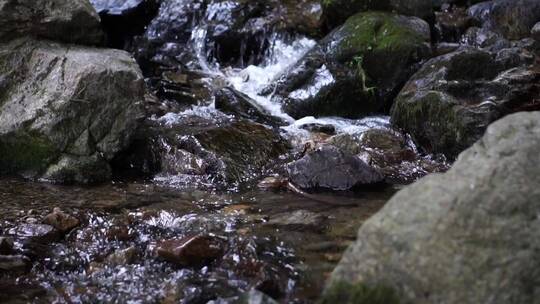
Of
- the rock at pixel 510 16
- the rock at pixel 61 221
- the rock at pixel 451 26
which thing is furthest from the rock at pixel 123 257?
the rock at pixel 510 16

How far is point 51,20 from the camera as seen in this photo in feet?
21.4

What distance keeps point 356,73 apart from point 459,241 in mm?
6114

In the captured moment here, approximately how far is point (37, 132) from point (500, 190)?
467 cm

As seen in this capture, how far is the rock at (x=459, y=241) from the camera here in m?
2.72

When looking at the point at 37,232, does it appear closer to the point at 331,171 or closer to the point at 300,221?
the point at 300,221

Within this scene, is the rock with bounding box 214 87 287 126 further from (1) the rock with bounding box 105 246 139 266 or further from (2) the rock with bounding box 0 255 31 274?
(2) the rock with bounding box 0 255 31 274

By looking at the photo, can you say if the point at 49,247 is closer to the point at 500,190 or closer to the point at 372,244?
the point at 372,244

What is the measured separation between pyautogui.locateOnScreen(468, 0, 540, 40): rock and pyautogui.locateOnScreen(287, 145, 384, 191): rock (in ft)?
17.7

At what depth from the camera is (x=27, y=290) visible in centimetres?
384

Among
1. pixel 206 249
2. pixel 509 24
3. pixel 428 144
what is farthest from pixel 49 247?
pixel 509 24

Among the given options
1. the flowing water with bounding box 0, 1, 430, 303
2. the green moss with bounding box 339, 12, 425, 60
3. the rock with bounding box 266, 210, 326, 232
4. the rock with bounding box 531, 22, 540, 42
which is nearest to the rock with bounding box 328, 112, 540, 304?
the flowing water with bounding box 0, 1, 430, 303

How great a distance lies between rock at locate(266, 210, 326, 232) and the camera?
15.5 feet

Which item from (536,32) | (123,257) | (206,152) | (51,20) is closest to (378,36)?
(536,32)

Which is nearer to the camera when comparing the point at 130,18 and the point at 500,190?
the point at 500,190
